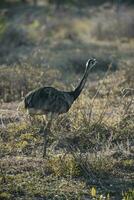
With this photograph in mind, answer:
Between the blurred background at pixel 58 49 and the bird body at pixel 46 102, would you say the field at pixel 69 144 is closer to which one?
the blurred background at pixel 58 49

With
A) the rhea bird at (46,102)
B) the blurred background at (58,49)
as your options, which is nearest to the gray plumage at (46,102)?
the rhea bird at (46,102)

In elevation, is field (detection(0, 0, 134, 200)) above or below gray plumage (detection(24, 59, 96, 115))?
below

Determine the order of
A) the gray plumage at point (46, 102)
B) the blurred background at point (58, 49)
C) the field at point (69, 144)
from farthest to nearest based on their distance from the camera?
the blurred background at point (58, 49), the gray plumage at point (46, 102), the field at point (69, 144)

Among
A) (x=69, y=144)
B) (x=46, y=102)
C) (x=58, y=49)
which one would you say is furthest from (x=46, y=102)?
(x=58, y=49)

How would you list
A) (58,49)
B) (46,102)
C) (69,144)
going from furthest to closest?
1. (58,49)
2. (69,144)
3. (46,102)

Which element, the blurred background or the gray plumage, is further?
the blurred background

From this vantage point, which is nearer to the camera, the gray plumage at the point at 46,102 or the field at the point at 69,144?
the field at the point at 69,144

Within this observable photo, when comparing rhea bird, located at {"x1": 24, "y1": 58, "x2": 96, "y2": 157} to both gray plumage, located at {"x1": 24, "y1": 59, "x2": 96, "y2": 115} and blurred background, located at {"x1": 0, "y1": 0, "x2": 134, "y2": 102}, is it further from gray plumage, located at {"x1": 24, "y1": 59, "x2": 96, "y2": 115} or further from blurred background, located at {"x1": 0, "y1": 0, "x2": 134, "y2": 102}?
blurred background, located at {"x1": 0, "y1": 0, "x2": 134, "y2": 102}

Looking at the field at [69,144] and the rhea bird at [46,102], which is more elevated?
the rhea bird at [46,102]

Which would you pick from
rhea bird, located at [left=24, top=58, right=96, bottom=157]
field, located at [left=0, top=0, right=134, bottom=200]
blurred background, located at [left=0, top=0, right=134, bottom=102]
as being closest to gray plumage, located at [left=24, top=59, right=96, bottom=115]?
rhea bird, located at [left=24, top=58, right=96, bottom=157]

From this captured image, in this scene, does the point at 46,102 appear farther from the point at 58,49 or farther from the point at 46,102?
the point at 58,49

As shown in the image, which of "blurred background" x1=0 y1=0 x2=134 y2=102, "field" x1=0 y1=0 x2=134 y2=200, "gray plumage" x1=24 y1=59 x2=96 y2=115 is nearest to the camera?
"field" x1=0 y1=0 x2=134 y2=200

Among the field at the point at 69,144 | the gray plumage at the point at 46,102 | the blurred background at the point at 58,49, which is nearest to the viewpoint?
the field at the point at 69,144

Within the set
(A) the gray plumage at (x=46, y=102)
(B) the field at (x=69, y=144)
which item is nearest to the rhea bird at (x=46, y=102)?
(A) the gray plumage at (x=46, y=102)
